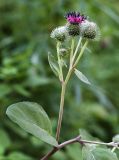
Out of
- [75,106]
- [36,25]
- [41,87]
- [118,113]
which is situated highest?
[36,25]

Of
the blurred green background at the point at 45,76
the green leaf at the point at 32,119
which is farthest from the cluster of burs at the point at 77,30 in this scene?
the blurred green background at the point at 45,76

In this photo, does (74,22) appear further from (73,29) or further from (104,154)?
(104,154)

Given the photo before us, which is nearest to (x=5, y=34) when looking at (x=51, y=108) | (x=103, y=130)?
(x=51, y=108)

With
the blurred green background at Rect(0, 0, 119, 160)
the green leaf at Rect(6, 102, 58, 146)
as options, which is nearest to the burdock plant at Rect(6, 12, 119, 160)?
the green leaf at Rect(6, 102, 58, 146)

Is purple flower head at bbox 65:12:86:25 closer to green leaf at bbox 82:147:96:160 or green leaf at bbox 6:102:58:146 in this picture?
green leaf at bbox 6:102:58:146

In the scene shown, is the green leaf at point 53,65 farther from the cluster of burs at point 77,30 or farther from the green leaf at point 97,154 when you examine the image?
the green leaf at point 97,154

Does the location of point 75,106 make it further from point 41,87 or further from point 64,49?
point 64,49
